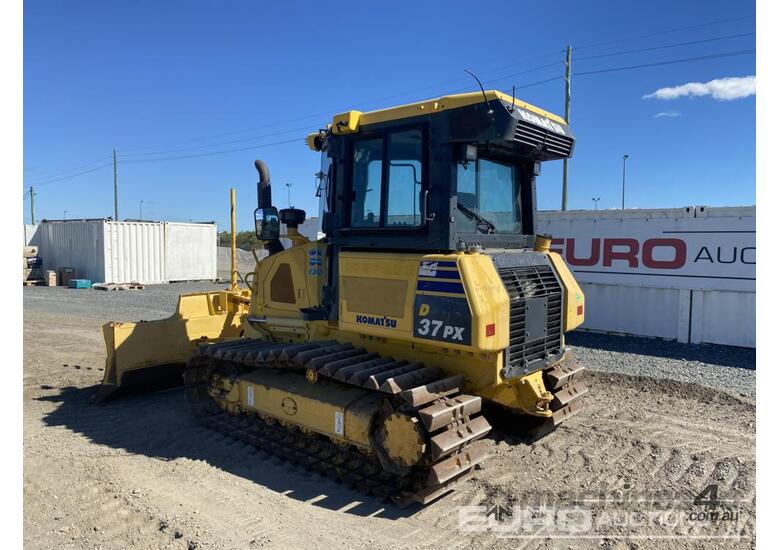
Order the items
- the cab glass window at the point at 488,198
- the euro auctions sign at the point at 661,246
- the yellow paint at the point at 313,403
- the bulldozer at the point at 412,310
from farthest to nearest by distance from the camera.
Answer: the euro auctions sign at the point at 661,246 < the cab glass window at the point at 488,198 < the yellow paint at the point at 313,403 < the bulldozer at the point at 412,310

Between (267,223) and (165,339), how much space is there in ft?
7.98

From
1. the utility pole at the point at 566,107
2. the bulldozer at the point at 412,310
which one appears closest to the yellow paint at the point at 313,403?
the bulldozer at the point at 412,310

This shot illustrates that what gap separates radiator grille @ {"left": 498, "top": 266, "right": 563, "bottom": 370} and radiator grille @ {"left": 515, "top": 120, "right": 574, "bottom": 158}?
1.13 metres

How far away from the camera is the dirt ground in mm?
3932

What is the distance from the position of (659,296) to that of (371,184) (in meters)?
8.38

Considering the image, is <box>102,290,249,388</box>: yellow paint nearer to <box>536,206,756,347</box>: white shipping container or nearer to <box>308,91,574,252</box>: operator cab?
<box>308,91,574,252</box>: operator cab

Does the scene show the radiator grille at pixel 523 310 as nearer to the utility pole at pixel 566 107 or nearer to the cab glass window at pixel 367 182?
the cab glass window at pixel 367 182

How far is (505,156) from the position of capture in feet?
17.6

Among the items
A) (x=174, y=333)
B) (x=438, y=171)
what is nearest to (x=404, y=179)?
(x=438, y=171)

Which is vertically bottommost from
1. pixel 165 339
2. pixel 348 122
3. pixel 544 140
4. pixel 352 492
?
pixel 352 492

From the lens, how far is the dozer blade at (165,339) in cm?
692

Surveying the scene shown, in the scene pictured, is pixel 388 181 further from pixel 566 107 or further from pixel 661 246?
pixel 566 107

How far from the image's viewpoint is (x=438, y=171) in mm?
4598

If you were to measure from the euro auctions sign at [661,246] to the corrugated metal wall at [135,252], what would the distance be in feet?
58.4
